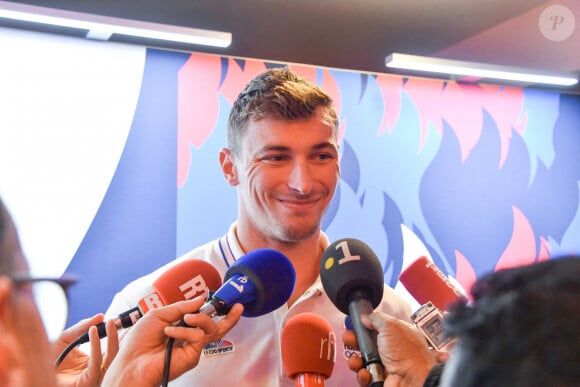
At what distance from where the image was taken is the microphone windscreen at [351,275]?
1.47m

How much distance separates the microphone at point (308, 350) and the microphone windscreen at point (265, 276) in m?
0.08

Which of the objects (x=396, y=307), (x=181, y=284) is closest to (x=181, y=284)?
(x=181, y=284)

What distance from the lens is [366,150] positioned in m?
4.14

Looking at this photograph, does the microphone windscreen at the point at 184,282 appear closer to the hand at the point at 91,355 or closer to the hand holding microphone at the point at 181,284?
the hand holding microphone at the point at 181,284

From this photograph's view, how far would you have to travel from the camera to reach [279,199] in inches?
78.4

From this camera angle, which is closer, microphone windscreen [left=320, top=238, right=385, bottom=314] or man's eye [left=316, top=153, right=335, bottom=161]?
microphone windscreen [left=320, top=238, right=385, bottom=314]

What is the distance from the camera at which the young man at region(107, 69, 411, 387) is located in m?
1.91

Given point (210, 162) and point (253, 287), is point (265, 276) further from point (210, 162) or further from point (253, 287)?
point (210, 162)

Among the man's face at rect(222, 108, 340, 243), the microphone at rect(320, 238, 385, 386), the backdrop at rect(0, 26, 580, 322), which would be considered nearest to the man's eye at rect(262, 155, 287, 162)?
the man's face at rect(222, 108, 340, 243)

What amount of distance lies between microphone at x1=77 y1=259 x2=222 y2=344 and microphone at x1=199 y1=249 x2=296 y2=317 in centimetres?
15

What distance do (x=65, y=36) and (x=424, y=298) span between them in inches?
99.6

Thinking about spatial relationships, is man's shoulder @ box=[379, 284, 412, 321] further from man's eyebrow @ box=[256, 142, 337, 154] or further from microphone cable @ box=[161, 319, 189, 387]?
microphone cable @ box=[161, 319, 189, 387]

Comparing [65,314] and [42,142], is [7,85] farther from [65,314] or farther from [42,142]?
[65,314]

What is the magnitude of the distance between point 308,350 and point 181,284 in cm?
35
